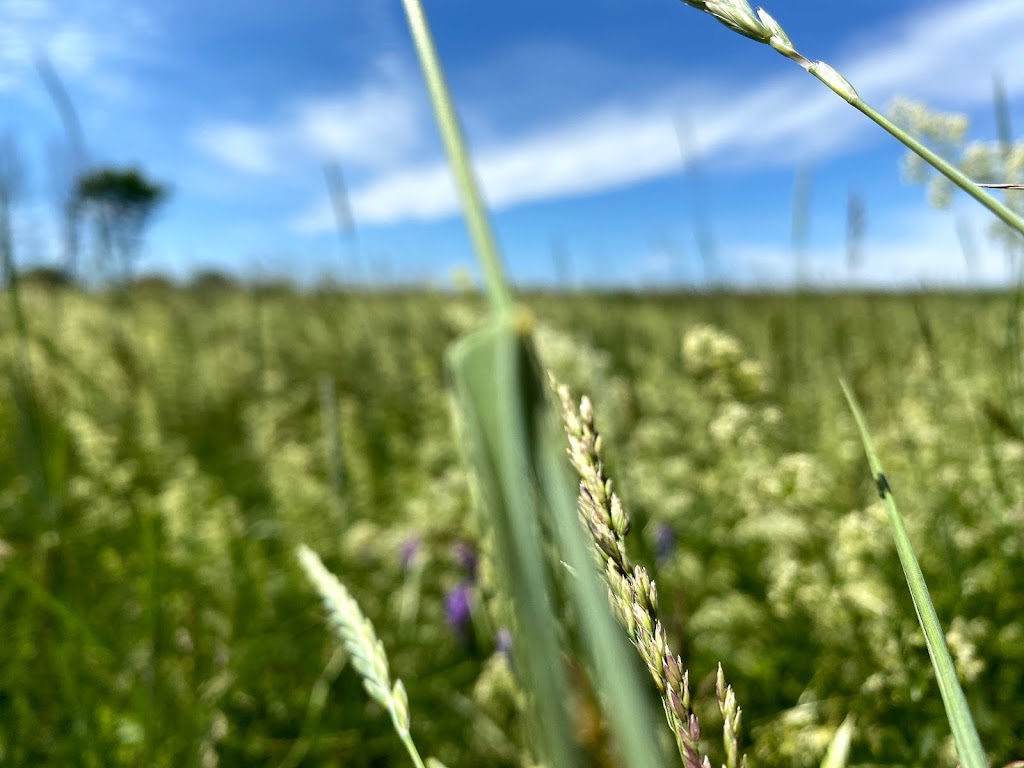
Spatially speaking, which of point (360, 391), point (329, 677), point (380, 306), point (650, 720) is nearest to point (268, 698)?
point (329, 677)

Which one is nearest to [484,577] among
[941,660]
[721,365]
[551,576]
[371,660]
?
[721,365]

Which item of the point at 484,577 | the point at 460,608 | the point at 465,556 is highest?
the point at 484,577

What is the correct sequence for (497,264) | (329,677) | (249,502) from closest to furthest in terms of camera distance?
(497,264) < (329,677) < (249,502)

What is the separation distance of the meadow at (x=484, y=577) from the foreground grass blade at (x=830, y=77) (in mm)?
148

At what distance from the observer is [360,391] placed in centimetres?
616

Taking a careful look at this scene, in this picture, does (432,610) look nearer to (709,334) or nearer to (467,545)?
(467,545)

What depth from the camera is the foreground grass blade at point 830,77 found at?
0.46 m

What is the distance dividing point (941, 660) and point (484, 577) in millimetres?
953

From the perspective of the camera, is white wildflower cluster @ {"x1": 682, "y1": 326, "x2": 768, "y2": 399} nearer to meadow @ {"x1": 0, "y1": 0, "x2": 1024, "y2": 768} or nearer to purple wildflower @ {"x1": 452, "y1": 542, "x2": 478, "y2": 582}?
meadow @ {"x1": 0, "y1": 0, "x2": 1024, "y2": 768}

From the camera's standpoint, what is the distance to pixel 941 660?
0.44 m

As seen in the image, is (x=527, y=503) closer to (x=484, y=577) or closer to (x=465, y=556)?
(x=484, y=577)

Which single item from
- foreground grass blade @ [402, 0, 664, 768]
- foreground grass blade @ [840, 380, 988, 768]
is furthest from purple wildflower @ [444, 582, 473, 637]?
foreground grass blade @ [402, 0, 664, 768]

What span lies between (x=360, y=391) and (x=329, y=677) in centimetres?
446

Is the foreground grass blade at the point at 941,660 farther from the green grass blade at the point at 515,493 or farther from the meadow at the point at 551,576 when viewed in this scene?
the green grass blade at the point at 515,493
